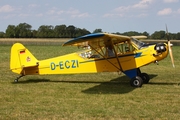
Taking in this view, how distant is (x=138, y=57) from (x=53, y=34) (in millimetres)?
90950

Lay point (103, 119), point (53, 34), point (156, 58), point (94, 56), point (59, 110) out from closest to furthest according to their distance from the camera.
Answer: point (103, 119)
point (59, 110)
point (156, 58)
point (94, 56)
point (53, 34)

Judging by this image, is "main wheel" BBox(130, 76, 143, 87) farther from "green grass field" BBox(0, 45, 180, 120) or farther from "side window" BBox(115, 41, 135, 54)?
"side window" BBox(115, 41, 135, 54)

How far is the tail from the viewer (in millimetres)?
11258

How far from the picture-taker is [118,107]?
689 cm

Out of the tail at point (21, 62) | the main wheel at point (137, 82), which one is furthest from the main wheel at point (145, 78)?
the tail at point (21, 62)

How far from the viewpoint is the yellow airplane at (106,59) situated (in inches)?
392

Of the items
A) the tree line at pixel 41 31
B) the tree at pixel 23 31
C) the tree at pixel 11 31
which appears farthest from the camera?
the tree at pixel 11 31

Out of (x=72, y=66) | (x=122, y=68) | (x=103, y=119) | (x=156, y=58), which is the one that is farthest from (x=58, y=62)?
(x=103, y=119)

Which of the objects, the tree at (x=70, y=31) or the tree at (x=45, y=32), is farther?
the tree at (x=45, y=32)

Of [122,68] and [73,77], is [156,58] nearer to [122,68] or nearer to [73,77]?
[122,68]

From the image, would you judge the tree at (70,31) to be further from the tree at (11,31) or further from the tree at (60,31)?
the tree at (11,31)

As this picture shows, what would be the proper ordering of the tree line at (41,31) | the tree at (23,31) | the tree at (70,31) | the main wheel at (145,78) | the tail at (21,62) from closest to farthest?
the main wheel at (145,78)
the tail at (21,62)
the tree at (70,31)
the tree line at (41,31)
the tree at (23,31)

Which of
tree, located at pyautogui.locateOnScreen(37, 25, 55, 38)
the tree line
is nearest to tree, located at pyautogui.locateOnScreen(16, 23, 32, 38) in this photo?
the tree line

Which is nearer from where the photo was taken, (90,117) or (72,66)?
(90,117)
